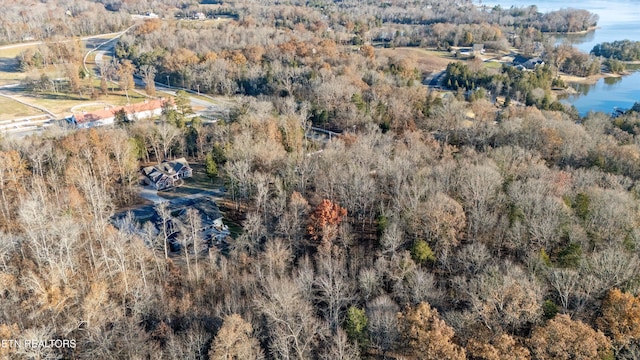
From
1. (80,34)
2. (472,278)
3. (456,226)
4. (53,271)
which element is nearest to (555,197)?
(456,226)

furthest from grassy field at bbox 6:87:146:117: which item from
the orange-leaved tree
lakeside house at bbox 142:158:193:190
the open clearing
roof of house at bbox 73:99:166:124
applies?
the orange-leaved tree

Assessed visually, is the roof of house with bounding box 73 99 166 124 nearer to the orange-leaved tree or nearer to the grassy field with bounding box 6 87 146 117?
the grassy field with bounding box 6 87 146 117

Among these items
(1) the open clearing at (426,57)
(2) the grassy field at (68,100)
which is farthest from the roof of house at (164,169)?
(1) the open clearing at (426,57)

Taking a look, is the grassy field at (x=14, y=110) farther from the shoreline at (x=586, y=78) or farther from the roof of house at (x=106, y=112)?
the shoreline at (x=586, y=78)

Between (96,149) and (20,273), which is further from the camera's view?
Result: (96,149)

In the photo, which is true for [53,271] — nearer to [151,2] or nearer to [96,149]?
[96,149]

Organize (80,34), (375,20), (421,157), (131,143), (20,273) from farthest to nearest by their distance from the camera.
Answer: (375,20) → (80,34) → (131,143) → (421,157) → (20,273)

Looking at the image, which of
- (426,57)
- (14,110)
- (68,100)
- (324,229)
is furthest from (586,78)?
(14,110)
